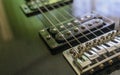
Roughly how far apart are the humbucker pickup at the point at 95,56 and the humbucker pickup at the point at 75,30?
0.04m

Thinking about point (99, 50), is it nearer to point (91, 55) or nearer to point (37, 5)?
point (91, 55)

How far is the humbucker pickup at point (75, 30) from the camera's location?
0.70m

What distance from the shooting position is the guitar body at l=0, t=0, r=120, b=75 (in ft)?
2.08

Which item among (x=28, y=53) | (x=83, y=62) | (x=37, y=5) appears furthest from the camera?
(x=37, y=5)

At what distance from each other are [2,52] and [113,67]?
39cm

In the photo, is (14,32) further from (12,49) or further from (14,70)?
(14,70)

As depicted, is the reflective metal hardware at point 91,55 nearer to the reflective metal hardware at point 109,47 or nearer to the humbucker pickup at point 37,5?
the reflective metal hardware at point 109,47

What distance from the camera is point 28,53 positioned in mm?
710

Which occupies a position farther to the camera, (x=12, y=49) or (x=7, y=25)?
(x=7, y=25)

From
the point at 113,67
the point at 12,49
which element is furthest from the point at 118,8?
the point at 12,49

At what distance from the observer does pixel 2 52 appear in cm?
74

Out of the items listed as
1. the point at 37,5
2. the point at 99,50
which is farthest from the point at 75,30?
the point at 37,5

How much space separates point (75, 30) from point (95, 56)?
0.16 metres

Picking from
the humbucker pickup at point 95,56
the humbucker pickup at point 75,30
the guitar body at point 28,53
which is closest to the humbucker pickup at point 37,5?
the guitar body at point 28,53
